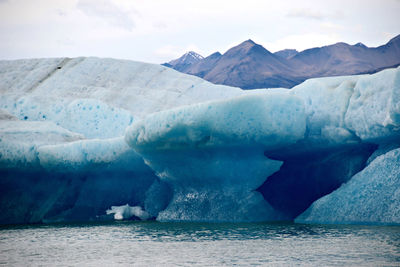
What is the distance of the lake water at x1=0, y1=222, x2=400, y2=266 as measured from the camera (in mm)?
4703

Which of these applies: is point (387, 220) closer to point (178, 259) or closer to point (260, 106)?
point (260, 106)

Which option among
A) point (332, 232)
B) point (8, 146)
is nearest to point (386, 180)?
point (332, 232)

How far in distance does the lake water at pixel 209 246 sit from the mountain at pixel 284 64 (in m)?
11.7

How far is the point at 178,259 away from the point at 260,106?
A: 3.37 metres

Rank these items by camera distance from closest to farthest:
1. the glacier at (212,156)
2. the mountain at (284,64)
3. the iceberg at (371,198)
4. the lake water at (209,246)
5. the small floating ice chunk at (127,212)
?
1. the lake water at (209,246)
2. the iceberg at (371,198)
3. the glacier at (212,156)
4. the small floating ice chunk at (127,212)
5. the mountain at (284,64)

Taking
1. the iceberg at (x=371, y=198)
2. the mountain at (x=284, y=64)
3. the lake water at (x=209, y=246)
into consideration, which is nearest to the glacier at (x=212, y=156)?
the iceberg at (x=371, y=198)

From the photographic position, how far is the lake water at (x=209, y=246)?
4.70 m

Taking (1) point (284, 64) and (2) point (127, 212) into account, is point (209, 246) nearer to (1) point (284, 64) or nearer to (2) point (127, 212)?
(2) point (127, 212)

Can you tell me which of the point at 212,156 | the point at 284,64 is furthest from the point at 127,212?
the point at 284,64

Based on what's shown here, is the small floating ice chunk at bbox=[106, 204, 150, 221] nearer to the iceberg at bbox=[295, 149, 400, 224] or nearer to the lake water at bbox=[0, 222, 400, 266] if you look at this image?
the lake water at bbox=[0, 222, 400, 266]

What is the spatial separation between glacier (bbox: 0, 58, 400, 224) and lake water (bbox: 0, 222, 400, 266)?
3.11 ft

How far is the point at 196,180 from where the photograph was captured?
900 centimetres

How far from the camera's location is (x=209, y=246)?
5633mm

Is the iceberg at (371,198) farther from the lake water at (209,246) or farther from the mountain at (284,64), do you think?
the mountain at (284,64)
